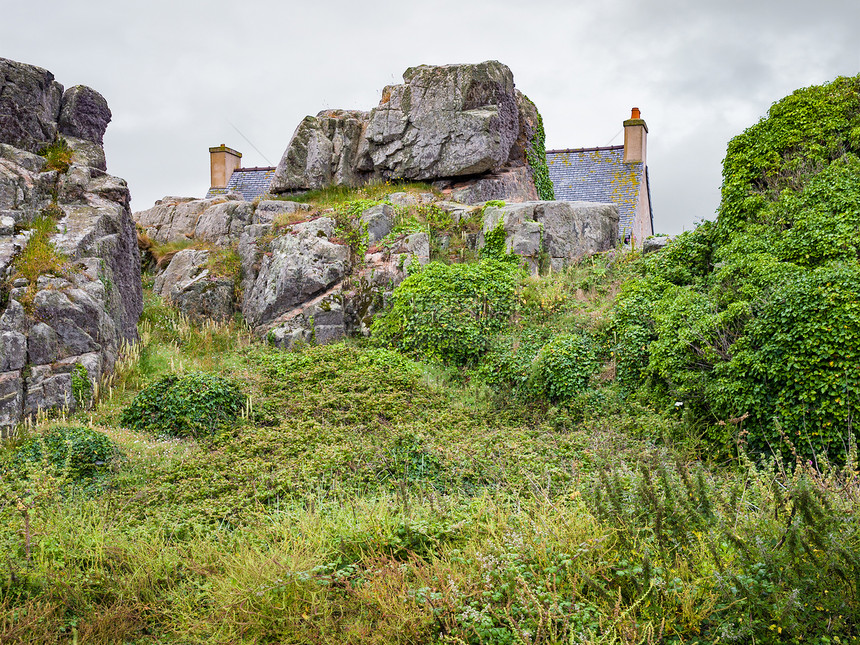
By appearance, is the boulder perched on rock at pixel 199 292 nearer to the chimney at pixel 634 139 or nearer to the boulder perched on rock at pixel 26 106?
the boulder perched on rock at pixel 26 106

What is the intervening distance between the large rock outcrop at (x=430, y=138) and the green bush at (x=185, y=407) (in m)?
9.25

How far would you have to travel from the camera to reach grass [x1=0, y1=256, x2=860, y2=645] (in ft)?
12.6

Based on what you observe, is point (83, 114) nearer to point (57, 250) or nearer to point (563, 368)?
point (57, 250)

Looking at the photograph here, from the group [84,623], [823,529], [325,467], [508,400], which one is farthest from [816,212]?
[84,623]

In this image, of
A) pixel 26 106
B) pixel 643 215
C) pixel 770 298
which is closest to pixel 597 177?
pixel 643 215

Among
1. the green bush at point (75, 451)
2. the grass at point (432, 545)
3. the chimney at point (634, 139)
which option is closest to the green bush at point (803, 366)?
the grass at point (432, 545)

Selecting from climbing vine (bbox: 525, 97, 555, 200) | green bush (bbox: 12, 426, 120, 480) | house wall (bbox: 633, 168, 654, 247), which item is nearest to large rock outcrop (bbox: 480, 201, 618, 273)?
climbing vine (bbox: 525, 97, 555, 200)

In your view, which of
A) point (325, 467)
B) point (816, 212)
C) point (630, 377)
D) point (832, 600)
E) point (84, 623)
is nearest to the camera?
point (832, 600)

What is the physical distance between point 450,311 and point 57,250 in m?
7.24

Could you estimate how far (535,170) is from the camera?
1870 centimetres

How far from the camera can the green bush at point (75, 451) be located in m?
7.73

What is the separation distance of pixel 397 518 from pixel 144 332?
10.1 metres

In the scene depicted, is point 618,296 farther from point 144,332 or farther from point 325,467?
point 144,332

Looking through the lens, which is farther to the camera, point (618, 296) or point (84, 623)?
point (618, 296)
